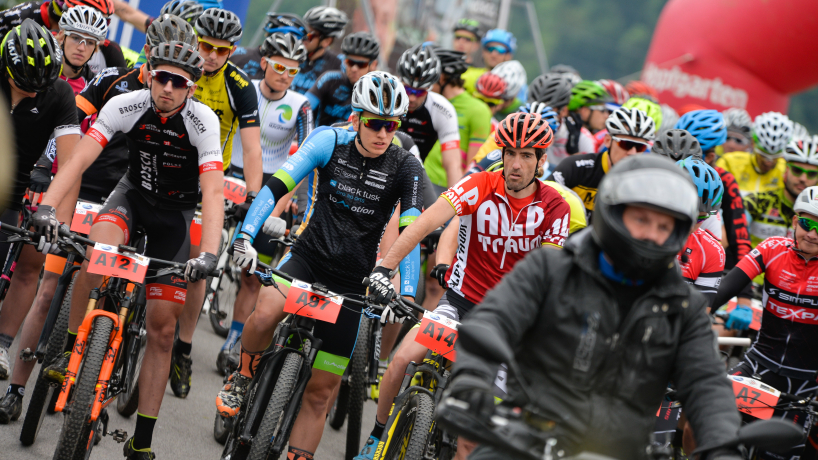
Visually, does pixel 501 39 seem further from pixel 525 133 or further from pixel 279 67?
pixel 525 133

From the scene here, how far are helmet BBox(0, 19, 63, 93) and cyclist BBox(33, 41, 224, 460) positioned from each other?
42 centimetres

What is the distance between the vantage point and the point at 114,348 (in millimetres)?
4945

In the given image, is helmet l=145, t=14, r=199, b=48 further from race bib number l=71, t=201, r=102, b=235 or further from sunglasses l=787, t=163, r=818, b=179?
sunglasses l=787, t=163, r=818, b=179

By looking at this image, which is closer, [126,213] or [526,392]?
[526,392]

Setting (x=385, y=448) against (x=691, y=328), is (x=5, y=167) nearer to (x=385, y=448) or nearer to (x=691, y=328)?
(x=691, y=328)

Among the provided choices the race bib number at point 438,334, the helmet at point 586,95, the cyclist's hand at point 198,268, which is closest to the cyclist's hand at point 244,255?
the cyclist's hand at point 198,268

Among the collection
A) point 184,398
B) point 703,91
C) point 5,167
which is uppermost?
point 703,91

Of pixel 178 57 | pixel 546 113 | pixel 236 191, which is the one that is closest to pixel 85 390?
pixel 178 57

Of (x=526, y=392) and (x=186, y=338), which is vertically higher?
(x=526, y=392)

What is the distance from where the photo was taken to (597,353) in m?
2.98

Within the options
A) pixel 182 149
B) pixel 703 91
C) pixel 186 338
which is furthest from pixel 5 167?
pixel 703 91

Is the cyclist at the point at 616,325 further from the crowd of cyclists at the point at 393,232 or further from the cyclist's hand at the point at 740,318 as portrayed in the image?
the cyclist's hand at the point at 740,318

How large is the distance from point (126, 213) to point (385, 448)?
234cm

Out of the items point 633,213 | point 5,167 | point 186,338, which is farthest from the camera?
point 186,338
